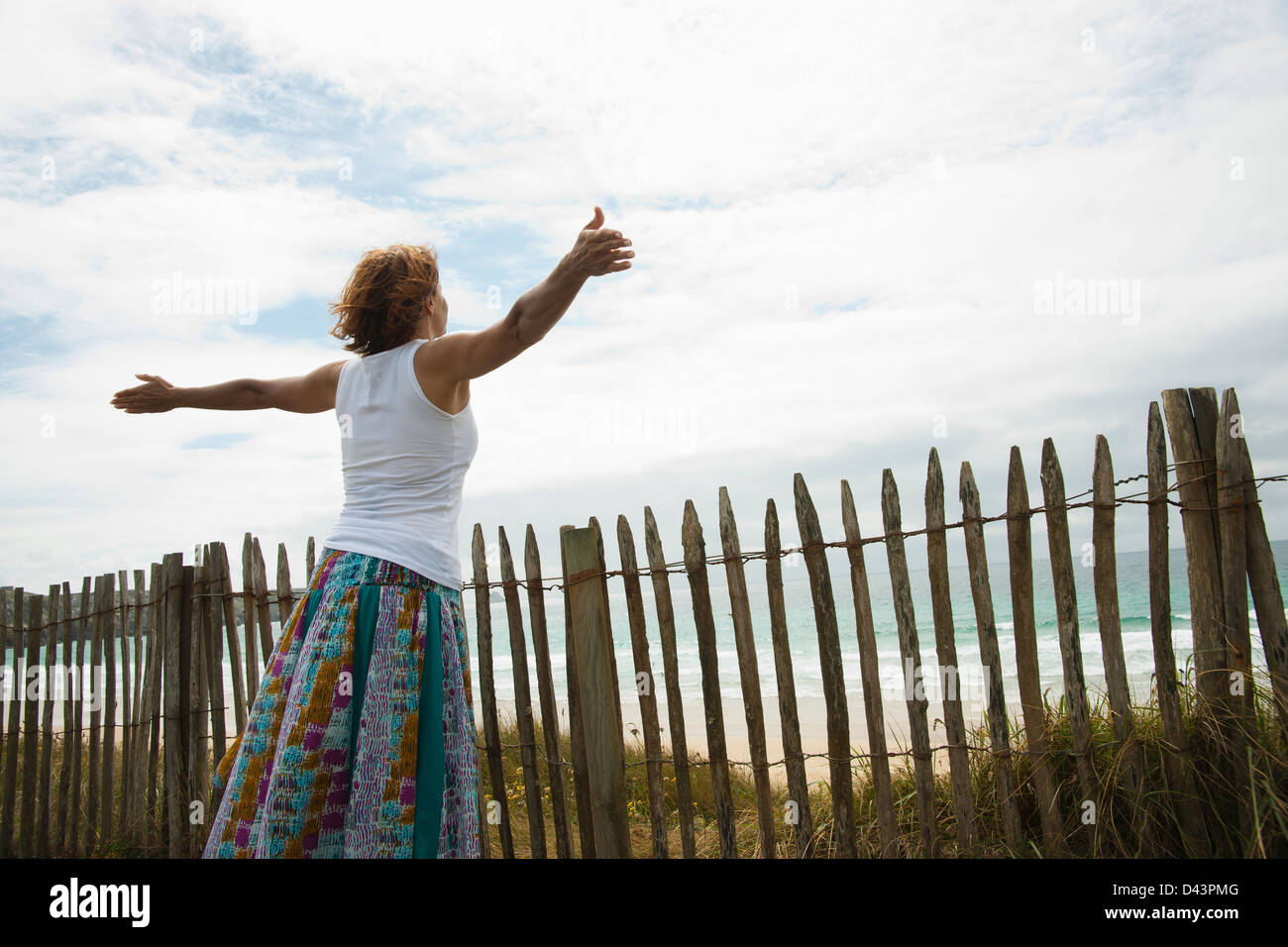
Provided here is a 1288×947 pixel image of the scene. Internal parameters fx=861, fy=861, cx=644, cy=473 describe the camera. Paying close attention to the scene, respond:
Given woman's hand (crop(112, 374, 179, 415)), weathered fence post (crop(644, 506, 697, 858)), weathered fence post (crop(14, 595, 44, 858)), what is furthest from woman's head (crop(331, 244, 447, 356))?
weathered fence post (crop(14, 595, 44, 858))

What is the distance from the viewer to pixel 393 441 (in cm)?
245

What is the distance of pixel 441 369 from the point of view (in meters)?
2.38

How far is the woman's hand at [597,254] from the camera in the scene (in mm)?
2129

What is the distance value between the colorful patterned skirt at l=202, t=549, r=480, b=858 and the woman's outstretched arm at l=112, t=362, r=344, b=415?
2.25ft

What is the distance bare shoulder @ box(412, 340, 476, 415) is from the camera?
234 cm

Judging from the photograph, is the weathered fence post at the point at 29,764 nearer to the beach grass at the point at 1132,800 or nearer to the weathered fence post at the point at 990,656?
the beach grass at the point at 1132,800

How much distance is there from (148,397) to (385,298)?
4.79 feet

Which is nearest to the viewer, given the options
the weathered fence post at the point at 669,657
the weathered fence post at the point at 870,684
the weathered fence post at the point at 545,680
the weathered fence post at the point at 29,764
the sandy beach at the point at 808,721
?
the weathered fence post at the point at 870,684

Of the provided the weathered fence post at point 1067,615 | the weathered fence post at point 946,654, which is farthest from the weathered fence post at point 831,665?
the weathered fence post at point 1067,615

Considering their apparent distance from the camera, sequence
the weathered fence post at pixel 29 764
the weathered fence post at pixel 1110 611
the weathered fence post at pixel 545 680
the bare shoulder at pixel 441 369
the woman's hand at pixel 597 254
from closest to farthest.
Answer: the woman's hand at pixel 597 254
the bare shoulder at pixel 441 369
the weathered fence post at pixel 1110 611
the weathered fence post at pixel 545 680
the weathered fence post at pixel 29 764

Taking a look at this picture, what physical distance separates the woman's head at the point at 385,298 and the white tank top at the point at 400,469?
3.0 inches

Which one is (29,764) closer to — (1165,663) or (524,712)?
(524,712)

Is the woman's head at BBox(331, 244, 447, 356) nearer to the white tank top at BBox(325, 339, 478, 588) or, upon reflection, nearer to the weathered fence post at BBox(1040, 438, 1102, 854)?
the white tank top at BBox(325, 339, 478, 588)
